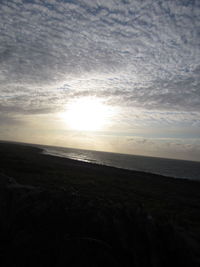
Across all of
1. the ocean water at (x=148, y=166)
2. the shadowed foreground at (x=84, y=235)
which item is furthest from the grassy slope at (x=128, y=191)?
the ocean water at (x=148, y=166)

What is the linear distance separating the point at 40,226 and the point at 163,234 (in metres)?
3.86

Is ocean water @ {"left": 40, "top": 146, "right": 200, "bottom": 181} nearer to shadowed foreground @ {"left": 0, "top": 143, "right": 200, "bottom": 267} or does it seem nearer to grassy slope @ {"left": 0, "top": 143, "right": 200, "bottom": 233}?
grassy slope @ {"left": 0, "top": 143, "right": 200, "bottom": 233}

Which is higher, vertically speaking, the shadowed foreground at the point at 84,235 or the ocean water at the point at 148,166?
the shadowed foreground at the point at 84,235

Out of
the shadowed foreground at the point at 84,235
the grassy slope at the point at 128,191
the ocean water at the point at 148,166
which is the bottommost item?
the ocean water at the point at 148,166

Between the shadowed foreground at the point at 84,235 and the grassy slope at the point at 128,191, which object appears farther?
the grassy slope at the point at 128,191

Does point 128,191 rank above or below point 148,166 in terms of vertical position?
above

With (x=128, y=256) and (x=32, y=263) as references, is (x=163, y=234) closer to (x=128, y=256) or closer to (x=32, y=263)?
(x=128, y=256)

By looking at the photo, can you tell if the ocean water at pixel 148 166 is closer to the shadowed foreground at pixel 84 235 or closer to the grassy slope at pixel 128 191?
the grassy slope at pixel 128 191

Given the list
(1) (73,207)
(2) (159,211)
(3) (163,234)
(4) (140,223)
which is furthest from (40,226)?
(2) (159,211)

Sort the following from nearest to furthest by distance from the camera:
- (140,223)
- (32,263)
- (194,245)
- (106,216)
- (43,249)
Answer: (194,245) < (32,263) < (43,249) < (140,223) < (106,216)

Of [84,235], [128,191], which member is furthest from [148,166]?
[84,235]

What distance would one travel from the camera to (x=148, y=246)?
4395 mm

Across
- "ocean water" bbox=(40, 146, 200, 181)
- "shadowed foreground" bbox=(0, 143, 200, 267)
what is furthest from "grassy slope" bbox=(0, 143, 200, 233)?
"ocean water" bbox=(40, 146, 200, 181)

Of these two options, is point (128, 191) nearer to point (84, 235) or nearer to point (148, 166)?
point (84, 235)
